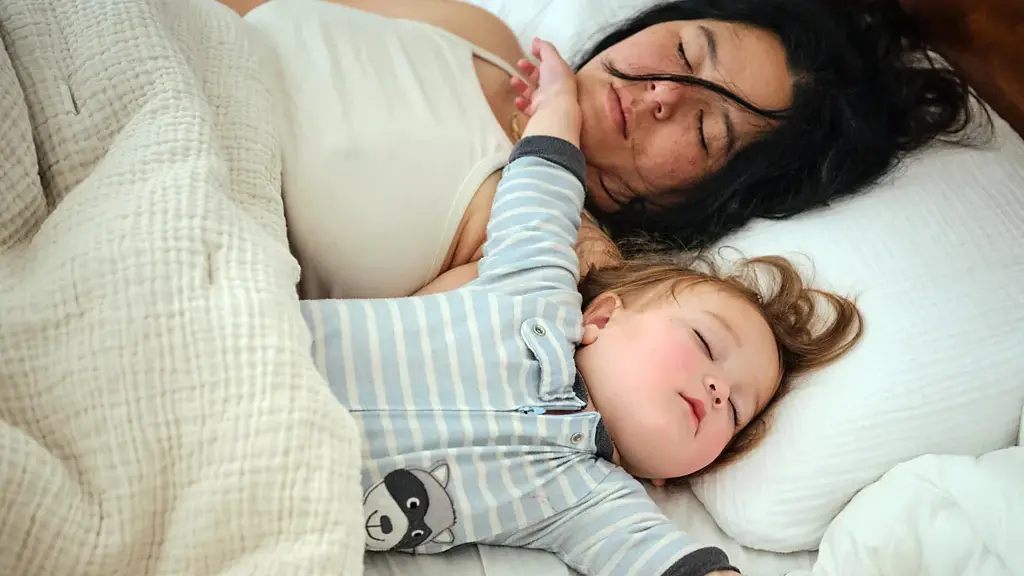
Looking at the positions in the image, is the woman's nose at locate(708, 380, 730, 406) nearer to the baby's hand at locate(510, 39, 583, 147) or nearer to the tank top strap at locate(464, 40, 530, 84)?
the baby's hand at locate(510, 39, 583, 147)

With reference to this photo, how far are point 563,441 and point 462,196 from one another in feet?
1.08

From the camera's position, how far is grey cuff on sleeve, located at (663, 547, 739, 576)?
0.78 m

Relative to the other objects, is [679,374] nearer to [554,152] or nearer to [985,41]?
[554,152]

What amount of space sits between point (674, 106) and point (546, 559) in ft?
2.01

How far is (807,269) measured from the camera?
101cm

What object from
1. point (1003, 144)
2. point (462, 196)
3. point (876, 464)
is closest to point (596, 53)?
point (462, 196)

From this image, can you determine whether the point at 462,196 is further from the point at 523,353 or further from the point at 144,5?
the point at 144,5

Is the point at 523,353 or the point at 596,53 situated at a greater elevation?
the point at 596,53

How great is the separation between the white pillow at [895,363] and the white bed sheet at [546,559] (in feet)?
0.06

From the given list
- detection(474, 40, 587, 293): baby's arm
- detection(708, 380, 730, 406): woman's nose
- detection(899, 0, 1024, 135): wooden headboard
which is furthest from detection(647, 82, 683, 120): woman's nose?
Result: detection(899, 0, 1024, 135): wooden headboard

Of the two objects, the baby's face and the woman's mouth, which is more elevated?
the woman's mouth

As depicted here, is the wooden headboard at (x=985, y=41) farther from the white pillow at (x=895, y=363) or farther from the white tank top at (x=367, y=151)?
the white tank top at (x=367, y=151)

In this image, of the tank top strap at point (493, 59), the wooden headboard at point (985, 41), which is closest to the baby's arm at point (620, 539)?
the tank top strap at point (493, 59)

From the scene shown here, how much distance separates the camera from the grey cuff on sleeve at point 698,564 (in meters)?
0.78
